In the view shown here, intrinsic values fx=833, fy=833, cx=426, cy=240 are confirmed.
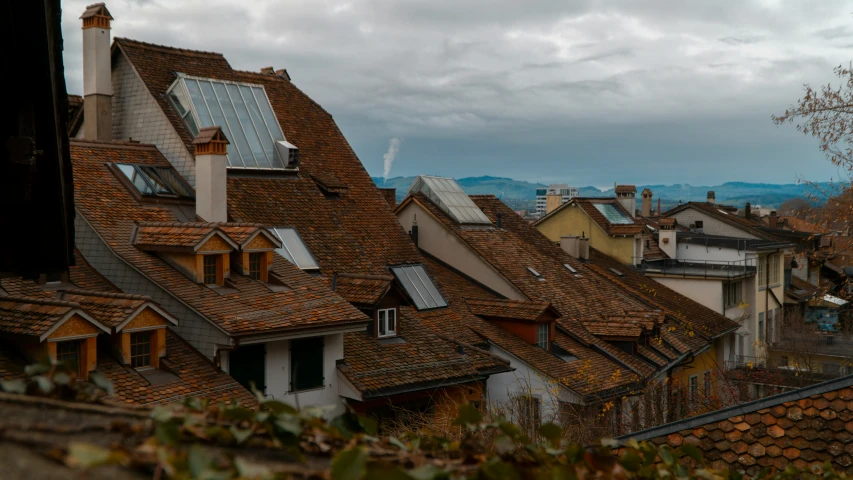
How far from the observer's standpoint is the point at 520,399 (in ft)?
72.8

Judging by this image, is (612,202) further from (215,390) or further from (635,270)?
(215,390)

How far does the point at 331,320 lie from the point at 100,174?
796cm

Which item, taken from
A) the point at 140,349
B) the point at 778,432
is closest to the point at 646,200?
the point at 140,349

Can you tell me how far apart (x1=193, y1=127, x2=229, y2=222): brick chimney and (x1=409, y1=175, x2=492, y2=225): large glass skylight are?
541 inches

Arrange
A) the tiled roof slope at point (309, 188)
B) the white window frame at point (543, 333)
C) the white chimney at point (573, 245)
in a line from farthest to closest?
1. the white chimney at point (573, 245)
2. the white window frame at point (543, 333)
3. the tiled roof slope at point (309, 188)

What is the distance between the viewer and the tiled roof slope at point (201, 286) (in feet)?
60.7

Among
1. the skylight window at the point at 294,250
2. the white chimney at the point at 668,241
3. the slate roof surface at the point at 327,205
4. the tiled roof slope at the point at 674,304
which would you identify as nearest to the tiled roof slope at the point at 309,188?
the slate roof surface at the point at 327,205

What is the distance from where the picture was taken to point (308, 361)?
19922mm

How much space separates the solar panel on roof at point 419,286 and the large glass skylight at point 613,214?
26.1 m

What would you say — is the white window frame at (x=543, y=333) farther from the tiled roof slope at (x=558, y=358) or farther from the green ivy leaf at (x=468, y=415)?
the green ivy leaf at (x=468, y=415)

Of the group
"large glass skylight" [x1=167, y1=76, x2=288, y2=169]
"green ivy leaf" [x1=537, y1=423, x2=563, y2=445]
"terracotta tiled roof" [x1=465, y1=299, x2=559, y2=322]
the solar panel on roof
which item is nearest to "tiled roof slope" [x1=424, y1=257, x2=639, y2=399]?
"terracotta tiled roof" [x1=465, y1=299, x2=559, y2=322]

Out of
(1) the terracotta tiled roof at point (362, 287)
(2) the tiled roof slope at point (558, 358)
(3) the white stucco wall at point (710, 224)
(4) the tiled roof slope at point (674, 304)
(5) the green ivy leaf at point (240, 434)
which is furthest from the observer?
(3) the white stucco wall at point (710, 224)

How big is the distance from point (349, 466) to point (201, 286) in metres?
17.1

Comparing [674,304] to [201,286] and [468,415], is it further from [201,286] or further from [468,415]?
[468,415]
